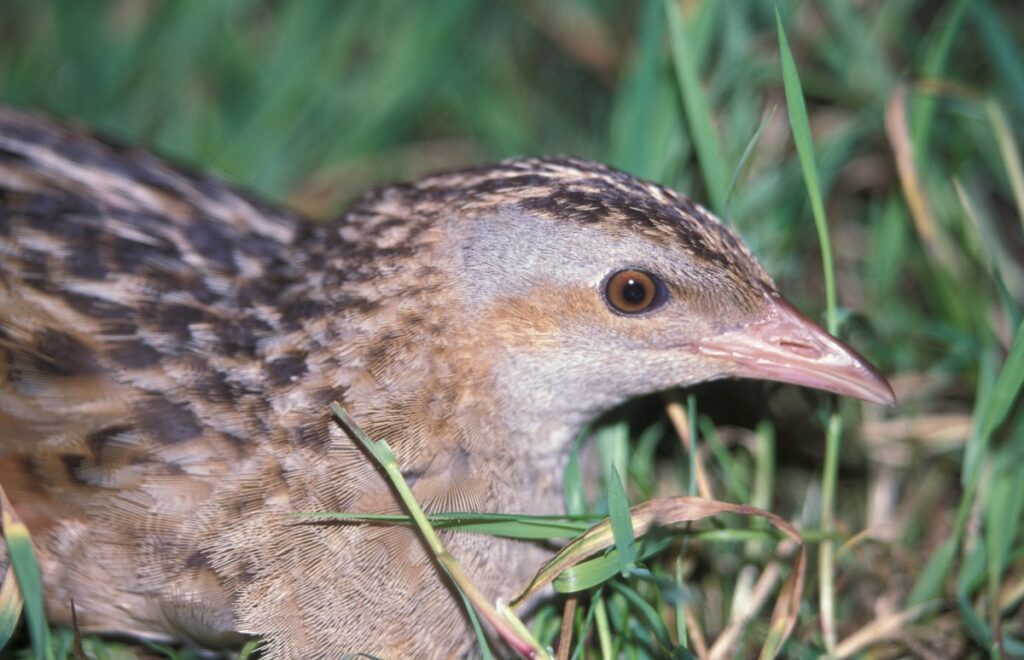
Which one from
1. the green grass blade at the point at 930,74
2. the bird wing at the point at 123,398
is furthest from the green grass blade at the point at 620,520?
the green grass blade at the point at 930,74

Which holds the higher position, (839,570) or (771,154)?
(771,154)

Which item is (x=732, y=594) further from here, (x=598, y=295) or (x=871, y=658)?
(x=598, y=295)

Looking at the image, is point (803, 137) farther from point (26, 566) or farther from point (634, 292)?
point (26, 566)

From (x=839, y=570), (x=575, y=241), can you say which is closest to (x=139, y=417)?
(x=575, y=241)

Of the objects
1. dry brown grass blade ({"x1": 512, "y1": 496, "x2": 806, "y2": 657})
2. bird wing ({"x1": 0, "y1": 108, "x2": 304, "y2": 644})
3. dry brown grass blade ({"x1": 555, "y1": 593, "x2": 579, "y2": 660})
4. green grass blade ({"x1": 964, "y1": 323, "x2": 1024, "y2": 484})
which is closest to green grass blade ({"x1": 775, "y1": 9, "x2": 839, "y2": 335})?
green grass blade ({"x1": 964, "y1": 323, "x2": 1024, "y2": 484})

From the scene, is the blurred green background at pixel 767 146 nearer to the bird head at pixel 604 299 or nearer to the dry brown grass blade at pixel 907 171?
the dry brown grass blade at pixel 907 171

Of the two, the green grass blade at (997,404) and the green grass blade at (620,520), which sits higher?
the green grass blade at (997,404)
